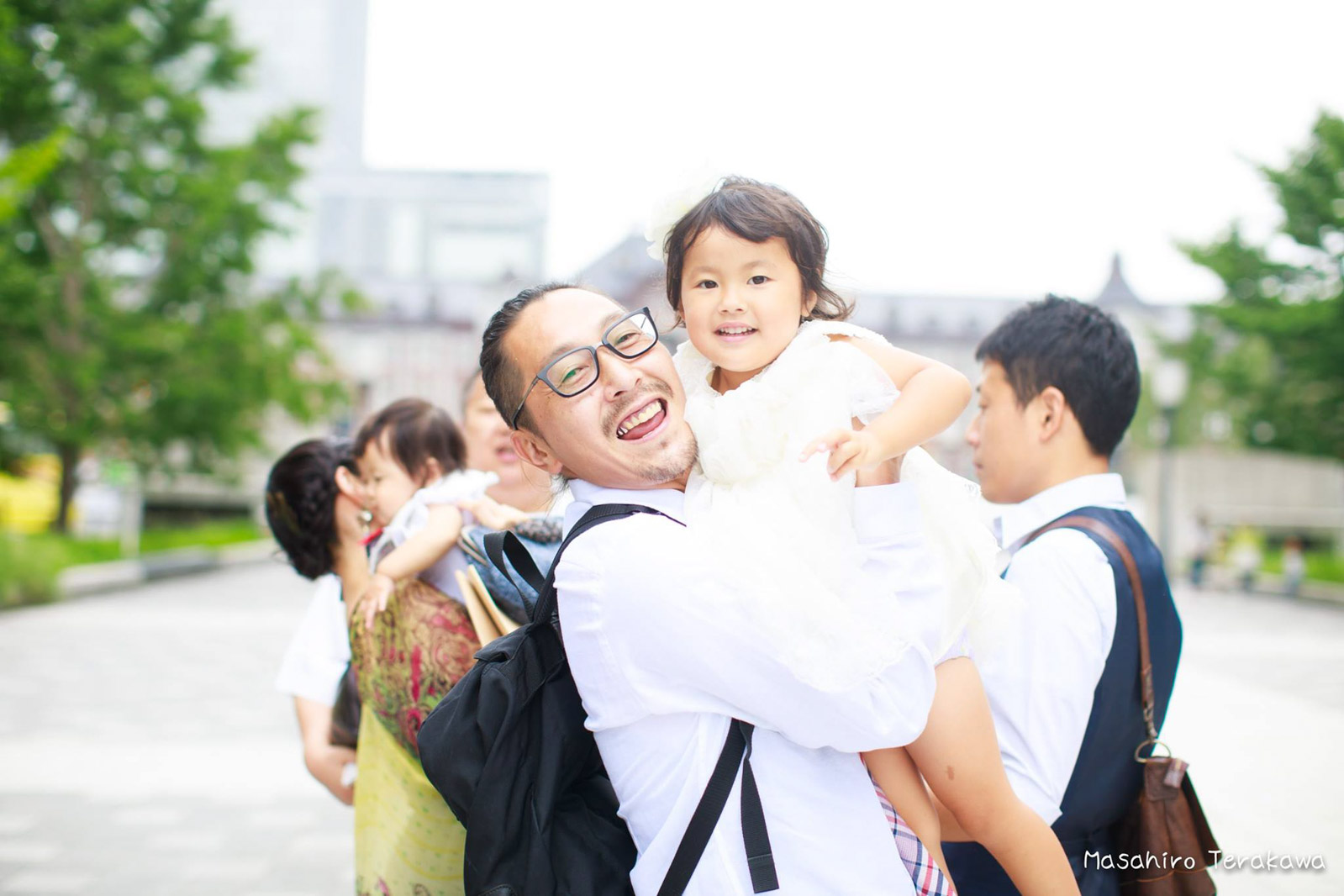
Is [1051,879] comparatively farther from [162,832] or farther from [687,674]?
[162,832]

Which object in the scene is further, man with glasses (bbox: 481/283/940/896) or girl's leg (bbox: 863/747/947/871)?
girl's leg (bbox: 863/747/947/871)

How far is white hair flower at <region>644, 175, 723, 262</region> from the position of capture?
2307mm

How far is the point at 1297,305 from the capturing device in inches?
762

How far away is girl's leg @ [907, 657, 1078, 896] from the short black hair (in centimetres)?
96

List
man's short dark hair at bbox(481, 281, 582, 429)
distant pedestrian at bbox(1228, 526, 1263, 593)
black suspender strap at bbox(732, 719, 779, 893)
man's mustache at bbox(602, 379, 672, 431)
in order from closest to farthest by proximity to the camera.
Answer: black suspender strap at bbox(732, 719, 779, 893) → man's mustache at bbox(602, 379, 672, 431) → man's short dark hair at bbox(481, 281, 582, 429) → distant pedestrian at bbox(1228, 526, 1263, 593)

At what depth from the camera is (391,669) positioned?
7.06 feet

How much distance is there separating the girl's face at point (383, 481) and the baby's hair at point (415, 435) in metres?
0.01

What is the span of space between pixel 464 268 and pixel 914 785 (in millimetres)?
72178

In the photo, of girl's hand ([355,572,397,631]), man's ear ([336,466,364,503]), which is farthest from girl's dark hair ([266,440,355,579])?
girl's hand ([355,572,397,631])

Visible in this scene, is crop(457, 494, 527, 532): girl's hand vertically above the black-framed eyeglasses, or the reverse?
the black-framed eyeglasses

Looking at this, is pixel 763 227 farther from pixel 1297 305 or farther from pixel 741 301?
pixel 1297 305

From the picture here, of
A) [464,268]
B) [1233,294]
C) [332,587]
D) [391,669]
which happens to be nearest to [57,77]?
[332,587]

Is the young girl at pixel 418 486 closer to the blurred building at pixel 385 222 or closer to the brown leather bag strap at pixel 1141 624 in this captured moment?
the brown leather bag strap at pixel 1141 624

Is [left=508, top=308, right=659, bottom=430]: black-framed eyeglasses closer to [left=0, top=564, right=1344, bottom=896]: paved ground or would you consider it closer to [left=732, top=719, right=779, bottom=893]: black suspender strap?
[left=732, top=719, right=779, bottom=893]: black suspender strap
